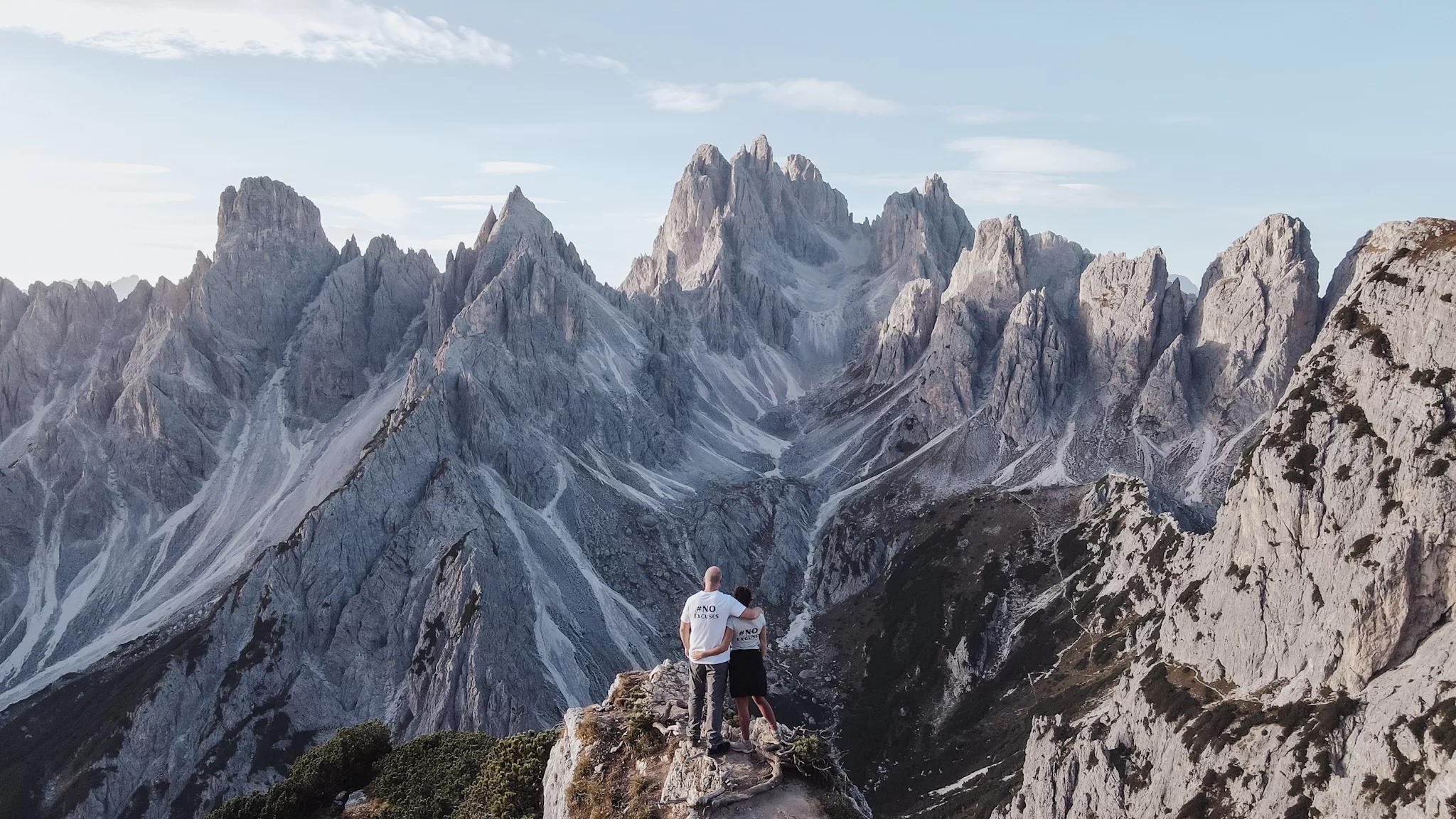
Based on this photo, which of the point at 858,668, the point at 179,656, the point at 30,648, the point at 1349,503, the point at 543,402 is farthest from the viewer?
the point at 543,402

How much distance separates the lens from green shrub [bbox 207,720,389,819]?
32.4 m

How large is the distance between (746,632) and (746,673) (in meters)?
1.06

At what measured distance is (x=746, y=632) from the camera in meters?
20.3

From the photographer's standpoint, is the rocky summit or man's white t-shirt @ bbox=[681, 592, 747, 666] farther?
the rocky summit

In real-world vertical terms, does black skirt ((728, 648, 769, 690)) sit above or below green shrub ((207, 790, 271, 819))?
above

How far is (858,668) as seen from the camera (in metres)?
131

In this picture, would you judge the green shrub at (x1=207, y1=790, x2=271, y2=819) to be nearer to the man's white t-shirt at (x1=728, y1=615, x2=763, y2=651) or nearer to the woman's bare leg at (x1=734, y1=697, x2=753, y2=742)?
the woman's bare leg at (x1=734, y1=697, x2=753, y2=742)

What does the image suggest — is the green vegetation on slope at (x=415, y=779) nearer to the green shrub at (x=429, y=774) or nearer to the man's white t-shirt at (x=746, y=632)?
the green shrub at (x=429, y=774)

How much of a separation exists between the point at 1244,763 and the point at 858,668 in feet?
245

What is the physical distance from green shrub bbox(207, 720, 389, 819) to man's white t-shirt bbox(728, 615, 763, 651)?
829 inches

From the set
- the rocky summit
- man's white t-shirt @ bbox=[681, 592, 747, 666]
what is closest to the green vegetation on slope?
the rocky summit


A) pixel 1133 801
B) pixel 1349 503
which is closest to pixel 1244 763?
pixel 1133 801

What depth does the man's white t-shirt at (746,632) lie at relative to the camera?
20.0m

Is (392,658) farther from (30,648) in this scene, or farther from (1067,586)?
(1067,586)
